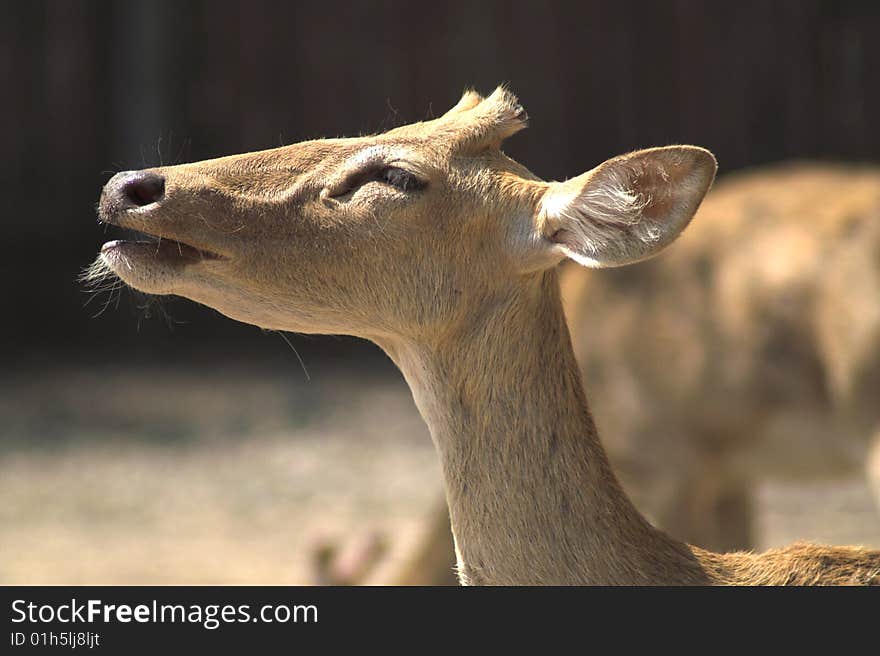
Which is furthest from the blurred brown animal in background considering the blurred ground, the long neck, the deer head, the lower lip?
the lower lip

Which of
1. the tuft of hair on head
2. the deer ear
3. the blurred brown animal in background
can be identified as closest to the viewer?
the deer ear

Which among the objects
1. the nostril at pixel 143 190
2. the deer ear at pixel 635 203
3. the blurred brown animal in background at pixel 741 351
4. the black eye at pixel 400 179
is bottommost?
the deer ear at pixel 635 203

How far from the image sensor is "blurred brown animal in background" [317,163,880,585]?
22.6 feet

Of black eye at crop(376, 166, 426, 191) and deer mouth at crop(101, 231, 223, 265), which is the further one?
black eye at crop(376, 166, 426, 191)

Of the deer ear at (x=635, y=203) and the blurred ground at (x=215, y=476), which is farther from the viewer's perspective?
the blurred ground at (x=215, y=476)

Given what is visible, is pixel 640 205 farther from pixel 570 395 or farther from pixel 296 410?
pixel 296 410

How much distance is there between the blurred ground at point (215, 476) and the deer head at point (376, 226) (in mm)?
4203

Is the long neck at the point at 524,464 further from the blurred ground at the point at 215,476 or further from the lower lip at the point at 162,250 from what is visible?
the blurred ground at the point at 215,476

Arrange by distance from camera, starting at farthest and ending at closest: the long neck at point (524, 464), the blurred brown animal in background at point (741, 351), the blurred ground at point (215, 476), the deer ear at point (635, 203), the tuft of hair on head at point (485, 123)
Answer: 1. the blurred ground at point (215, 476)
2. the blurred brown animal in background at point (741, 351)
3. the tuft of hair on head at point (485, 123)
4. the long neck at point (524, 464)
5. the deer ear at point (635, 203)

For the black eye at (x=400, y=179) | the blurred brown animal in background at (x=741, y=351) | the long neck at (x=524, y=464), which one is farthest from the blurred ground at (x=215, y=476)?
the black eye at (x=400, y=179)

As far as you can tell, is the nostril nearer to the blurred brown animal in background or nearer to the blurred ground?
the blurred brown animal in background

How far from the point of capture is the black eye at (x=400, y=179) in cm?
350

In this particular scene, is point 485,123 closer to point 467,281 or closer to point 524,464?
point 467,281

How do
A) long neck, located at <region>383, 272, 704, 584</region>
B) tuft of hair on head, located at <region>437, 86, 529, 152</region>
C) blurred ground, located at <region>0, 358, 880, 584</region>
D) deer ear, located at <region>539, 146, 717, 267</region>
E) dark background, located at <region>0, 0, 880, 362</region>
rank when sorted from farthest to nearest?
dark background, located at <region>0, 0, 880, 362</region> < blurred ground, located at <region>0, 358, 880, 584</region> < tuft of hair on head, located at <region>437, 86, 529, 152</region> < long neck, located at <region>383, 272, 704, 584</region> < deer ear, located at <region>539, 146, 717, 267</region>
